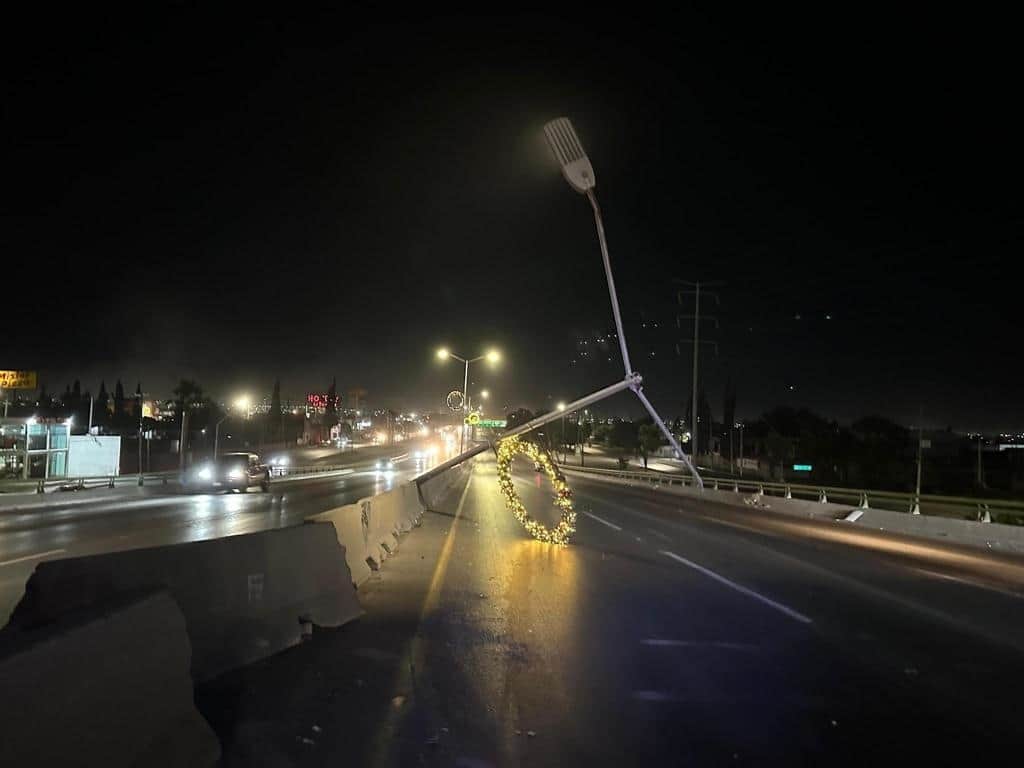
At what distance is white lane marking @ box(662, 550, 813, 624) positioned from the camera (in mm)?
12094

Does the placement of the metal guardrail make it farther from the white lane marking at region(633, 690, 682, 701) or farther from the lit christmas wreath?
the white lane marking at region(633, 690, 682, 701)

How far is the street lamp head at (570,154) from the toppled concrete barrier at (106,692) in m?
11.3

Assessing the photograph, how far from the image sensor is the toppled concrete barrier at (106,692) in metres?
4.36

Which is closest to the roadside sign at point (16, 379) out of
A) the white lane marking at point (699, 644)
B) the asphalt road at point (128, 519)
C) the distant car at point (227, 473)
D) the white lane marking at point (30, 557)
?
the asphalt road at point (128, 519)

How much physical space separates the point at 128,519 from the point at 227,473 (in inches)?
599

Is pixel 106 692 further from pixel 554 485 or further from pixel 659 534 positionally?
pixel 659 534

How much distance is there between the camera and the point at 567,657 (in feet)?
30.1

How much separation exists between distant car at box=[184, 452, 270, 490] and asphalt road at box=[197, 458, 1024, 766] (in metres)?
26.2

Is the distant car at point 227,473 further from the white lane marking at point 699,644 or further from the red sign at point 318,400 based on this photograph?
the red sign at point 318,400

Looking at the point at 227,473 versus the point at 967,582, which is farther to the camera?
the point at 227,473

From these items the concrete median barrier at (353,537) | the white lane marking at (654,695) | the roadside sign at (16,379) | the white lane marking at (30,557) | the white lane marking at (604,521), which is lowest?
the white lane marking at (604,521)

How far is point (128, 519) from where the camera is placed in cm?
2600

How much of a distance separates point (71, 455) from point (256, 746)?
2239 inches

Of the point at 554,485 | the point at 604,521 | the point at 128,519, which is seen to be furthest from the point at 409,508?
the point at 128,519
